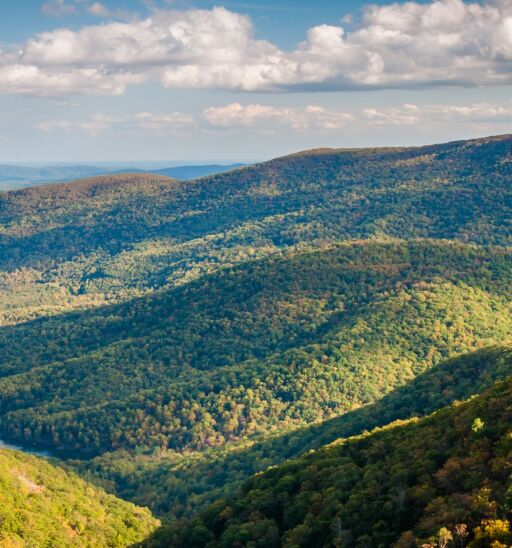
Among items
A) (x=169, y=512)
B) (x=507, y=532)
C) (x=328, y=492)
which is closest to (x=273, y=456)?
(x=169, y=512)

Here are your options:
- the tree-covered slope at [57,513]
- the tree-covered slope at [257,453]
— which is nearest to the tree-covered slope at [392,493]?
the tree-covered slope at [57,513]

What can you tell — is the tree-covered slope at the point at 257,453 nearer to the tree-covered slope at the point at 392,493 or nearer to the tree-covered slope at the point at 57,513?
the tree-covered slope at the point at 57,513

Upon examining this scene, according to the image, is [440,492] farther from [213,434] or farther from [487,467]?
[213,434]

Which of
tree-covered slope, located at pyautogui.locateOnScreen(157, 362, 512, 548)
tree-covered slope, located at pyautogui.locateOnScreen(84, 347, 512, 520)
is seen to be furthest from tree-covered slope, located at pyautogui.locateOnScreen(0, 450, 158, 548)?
tree-covered slope, located at pyautogui.locateOnScreen(157, 362, 512, 548)

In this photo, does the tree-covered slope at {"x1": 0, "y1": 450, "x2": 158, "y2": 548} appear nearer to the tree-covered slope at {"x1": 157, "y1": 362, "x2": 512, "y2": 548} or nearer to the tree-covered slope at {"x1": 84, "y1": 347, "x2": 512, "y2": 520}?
the tree-covered slope at {"x1": 84, "y1": 347, "x2": 512, "y2": 520}

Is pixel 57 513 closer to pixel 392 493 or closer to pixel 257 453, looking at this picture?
pixel 257 453

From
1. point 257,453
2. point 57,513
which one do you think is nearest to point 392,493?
point 57,513

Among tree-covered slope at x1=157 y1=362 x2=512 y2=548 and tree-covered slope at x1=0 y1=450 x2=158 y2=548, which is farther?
tree-covered slope at x1=0 y1=450 x2=158 y2=548
